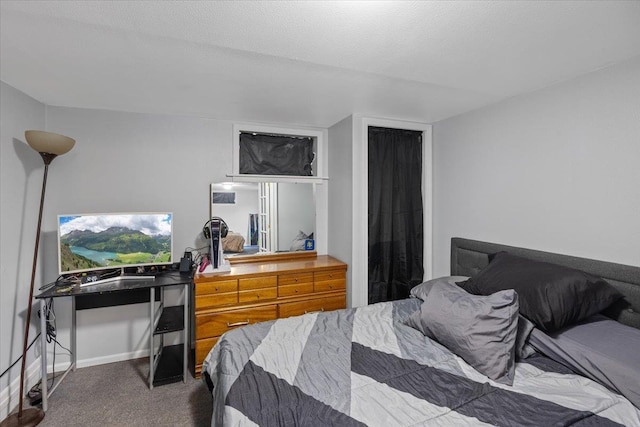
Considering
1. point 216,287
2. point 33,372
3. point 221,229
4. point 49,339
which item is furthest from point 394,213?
point 33,372

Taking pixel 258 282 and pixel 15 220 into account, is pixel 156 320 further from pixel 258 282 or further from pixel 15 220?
pixel 15 220

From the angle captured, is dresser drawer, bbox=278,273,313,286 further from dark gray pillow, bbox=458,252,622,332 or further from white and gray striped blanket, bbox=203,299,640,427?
dark gray pillow, bbox=458,252,622,332

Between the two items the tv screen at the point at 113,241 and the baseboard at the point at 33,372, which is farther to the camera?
the tv screen at the point at 113,241

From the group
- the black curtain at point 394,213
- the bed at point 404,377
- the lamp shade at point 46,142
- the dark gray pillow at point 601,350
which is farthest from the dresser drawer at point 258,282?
the dark gray pillow at point 601,350

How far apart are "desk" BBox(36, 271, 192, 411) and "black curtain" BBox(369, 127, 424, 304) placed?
5.83ft

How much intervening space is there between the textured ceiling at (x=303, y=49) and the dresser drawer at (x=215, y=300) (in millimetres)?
1641

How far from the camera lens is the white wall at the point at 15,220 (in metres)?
2.08

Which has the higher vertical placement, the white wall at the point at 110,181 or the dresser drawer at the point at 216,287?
the white wall at the point at 110,181

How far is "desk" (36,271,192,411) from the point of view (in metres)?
2.13

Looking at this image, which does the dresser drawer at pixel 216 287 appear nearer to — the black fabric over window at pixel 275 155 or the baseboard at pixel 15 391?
the black fabric over window at pixel 275 155

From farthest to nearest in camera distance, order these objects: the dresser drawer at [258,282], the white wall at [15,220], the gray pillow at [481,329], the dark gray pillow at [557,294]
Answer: the dresser drawer at [258,282] < the white wall at [15,220] < the dark gray pillow at [557,294] < the gray pillow at [481,329]

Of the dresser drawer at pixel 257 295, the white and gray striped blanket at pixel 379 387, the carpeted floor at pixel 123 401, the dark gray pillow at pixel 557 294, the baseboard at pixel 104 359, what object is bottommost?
the carpeted floor at pixel 123 401

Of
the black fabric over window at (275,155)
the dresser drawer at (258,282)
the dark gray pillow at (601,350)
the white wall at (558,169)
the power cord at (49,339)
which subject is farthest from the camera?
the black fabric over window at (275,155)

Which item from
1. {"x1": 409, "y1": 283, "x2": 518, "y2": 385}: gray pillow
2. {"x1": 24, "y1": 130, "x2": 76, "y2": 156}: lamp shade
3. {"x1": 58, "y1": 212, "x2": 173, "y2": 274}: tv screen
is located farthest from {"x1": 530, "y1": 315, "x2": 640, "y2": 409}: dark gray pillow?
{"x1": 24, "y1": 130, "x2": 76, "y2": 156}: lamp shade
